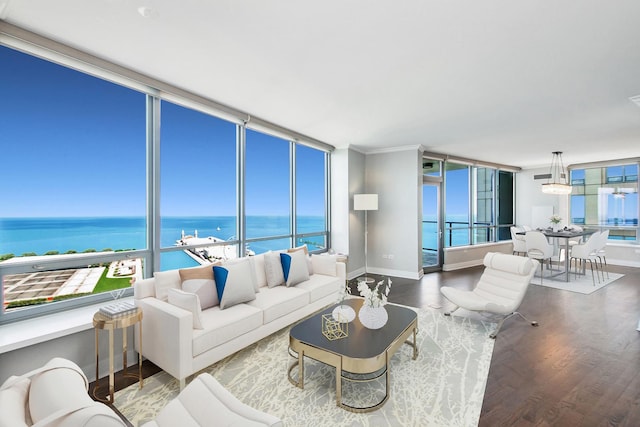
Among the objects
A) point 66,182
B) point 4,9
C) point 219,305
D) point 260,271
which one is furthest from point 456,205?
point 4,9

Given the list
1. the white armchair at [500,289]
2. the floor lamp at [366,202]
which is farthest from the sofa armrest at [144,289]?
the floor lamp at [366,202]

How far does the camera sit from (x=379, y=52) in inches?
99.8

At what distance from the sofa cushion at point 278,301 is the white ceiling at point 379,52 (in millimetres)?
2393

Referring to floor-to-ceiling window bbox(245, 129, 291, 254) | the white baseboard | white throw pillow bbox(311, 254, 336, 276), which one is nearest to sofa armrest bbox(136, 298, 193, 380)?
floor-to-ceiling window bbox(245, 129, 291, 254)

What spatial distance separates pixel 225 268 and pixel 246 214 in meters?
1.44

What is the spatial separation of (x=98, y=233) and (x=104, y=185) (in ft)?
1.61

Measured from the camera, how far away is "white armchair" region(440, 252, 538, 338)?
3468 millimetres

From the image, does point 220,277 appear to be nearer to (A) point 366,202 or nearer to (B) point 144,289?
(B) point 144,289

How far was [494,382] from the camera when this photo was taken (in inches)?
97.5

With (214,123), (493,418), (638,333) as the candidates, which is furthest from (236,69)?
(638,333)

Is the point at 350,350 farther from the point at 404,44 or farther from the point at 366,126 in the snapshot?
the point at 366,126

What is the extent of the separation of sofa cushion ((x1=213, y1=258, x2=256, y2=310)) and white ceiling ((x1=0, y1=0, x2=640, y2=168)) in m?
2.03

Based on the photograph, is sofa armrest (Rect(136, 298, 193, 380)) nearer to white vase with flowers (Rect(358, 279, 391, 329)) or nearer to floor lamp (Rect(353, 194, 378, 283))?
white vase with flowers (Rect(358, 279, 391, 329))

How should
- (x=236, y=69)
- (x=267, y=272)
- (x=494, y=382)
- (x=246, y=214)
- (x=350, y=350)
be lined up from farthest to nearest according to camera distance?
(x=246, y=214)
(x=267, y=272)
(x=236, y=69)
(x=494, y=382)
(x=350, y=350)
